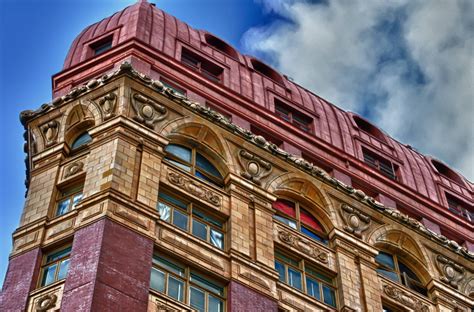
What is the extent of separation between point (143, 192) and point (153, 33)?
14075 mm

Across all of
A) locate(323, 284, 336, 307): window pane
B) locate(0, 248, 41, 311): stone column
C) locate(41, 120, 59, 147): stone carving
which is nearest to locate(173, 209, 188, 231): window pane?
locate(0, 248, 41, 311): stone column

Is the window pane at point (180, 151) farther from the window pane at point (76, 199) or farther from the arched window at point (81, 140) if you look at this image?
the window pane at point (76, 199)

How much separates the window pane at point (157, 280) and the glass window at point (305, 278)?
20.9 ft

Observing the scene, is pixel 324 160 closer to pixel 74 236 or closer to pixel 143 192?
pixel 143 192

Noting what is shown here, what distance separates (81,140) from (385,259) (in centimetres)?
1478

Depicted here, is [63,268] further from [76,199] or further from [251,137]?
[251,137]

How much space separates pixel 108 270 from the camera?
3494cm

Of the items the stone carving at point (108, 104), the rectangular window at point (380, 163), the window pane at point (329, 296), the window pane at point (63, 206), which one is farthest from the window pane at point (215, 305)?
the rectangular window at point (380, 163)

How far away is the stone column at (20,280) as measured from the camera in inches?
1427

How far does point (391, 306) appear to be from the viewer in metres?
45.5

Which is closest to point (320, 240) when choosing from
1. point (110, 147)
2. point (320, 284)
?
point (320, 284)

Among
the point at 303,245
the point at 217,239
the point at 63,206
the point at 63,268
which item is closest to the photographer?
the point at 63,268

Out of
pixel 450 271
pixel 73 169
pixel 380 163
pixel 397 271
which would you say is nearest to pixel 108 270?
pixel 73 169

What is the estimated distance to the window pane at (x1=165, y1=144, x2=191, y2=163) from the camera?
4434 centimetres
